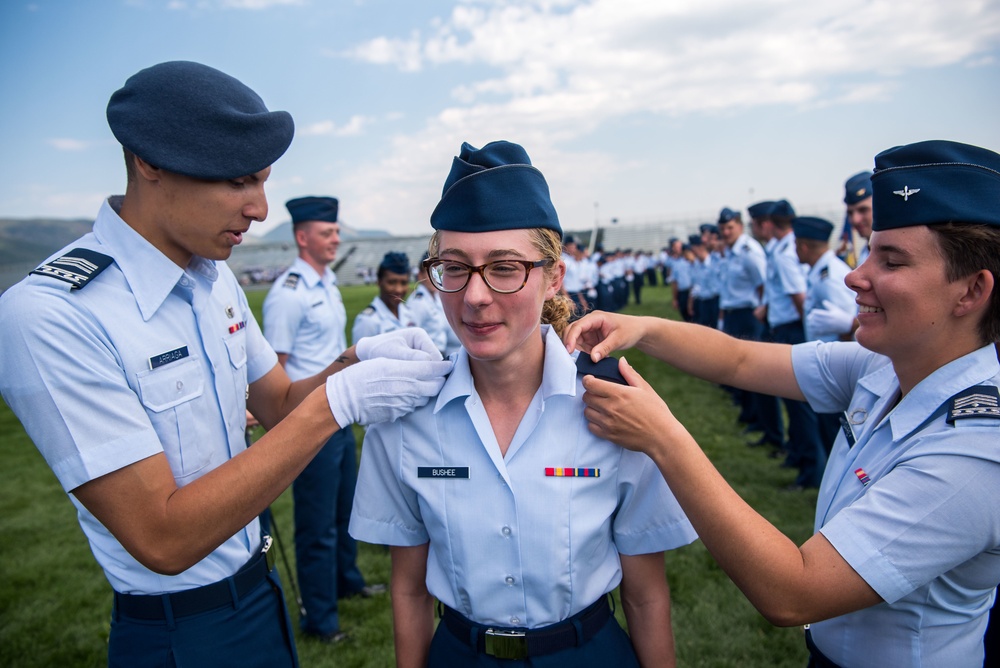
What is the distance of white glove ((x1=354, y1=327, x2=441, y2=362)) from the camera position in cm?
205

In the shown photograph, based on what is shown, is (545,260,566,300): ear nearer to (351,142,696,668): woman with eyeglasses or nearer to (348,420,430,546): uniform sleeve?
(351,142,696,668): woman with eyeglasses

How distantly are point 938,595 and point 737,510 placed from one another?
23.4 inches

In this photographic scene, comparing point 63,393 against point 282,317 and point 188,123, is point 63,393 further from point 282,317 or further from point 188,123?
point 282,317

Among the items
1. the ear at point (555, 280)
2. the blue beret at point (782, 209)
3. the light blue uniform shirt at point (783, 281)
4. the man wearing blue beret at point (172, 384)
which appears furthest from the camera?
the blue beret at point (782, 209)

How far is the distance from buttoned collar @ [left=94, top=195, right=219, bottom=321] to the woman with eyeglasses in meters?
0.75

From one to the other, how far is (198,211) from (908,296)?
1.98m

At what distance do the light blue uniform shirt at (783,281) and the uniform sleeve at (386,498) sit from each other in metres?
6.34

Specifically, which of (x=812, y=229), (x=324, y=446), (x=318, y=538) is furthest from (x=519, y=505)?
(x=812, y=229)

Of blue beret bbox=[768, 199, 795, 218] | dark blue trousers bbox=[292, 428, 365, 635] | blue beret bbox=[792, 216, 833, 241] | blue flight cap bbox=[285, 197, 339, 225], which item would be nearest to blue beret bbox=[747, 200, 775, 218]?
blue beret bbox=[768, 199, 795, 218]

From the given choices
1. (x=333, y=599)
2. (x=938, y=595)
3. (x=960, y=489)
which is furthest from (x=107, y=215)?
(x=333, y=599)

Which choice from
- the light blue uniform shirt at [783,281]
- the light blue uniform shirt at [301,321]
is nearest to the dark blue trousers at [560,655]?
the light blue uniform shirt at [301,321]

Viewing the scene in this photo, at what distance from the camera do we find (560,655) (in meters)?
1.81

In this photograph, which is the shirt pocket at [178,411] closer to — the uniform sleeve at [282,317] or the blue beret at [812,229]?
the uniform sleeve at [282,317]

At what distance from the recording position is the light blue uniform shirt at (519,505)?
1.81 metres
